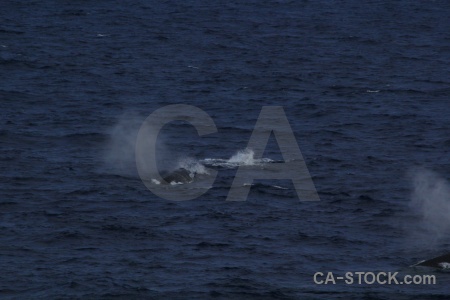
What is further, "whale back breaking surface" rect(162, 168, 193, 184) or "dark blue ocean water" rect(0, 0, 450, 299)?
"whale back breaking surface" rect(162, 168, 193, 184)

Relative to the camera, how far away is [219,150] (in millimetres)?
94938

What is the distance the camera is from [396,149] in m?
95.5

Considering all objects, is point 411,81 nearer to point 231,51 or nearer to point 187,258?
point 231,51

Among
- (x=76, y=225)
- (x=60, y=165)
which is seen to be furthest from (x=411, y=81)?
(x=76, y=225)

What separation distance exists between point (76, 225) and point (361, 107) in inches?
1773

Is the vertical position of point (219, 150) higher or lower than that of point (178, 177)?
higher

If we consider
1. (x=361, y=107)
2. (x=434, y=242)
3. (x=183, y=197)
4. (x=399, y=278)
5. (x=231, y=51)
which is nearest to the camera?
(x=399, y=278)

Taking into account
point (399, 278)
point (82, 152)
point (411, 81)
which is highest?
point (411, 81)

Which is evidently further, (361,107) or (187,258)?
(361,107)

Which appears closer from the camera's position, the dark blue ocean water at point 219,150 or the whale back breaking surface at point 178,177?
the dark blue ocean water at point 219,150

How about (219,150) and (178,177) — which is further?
(219,150)

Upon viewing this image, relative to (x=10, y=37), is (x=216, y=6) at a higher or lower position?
higher

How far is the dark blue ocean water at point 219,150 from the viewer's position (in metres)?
67.6

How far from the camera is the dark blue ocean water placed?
67625 mm
